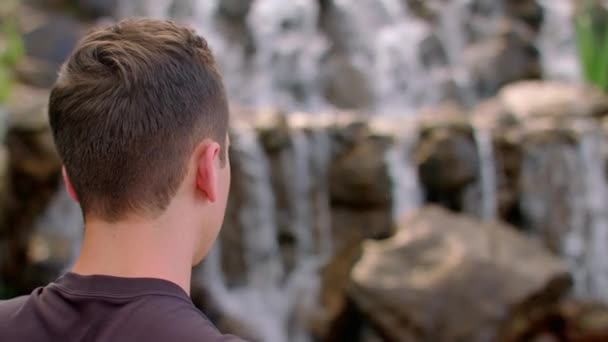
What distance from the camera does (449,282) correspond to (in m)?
4.48

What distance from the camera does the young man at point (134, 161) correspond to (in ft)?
2.65

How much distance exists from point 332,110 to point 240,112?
204 centimetres

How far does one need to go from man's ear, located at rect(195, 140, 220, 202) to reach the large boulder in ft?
12.1

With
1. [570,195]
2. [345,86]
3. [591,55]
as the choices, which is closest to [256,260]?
[570,195]

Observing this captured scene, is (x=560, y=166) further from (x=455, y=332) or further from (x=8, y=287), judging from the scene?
(x=8, y=287)

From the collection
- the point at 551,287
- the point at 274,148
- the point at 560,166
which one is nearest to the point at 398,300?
the point at 551,287

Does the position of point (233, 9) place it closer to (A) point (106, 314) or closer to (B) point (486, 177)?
(B) point (486, 177)

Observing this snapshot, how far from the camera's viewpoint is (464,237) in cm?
485

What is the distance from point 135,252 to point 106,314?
0.09 metres

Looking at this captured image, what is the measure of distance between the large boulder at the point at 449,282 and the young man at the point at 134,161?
369 cm

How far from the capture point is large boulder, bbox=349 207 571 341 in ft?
14.5

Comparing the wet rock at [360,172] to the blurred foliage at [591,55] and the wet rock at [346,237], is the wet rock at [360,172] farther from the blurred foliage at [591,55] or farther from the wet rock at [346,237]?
the blurred foliage at [591,55]

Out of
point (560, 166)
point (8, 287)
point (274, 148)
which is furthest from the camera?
point (560, 166)

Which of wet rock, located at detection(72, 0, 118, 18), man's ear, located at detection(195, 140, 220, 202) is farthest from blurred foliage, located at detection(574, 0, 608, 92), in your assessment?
man's ear, located at detection(195, 140, 220, 202)
